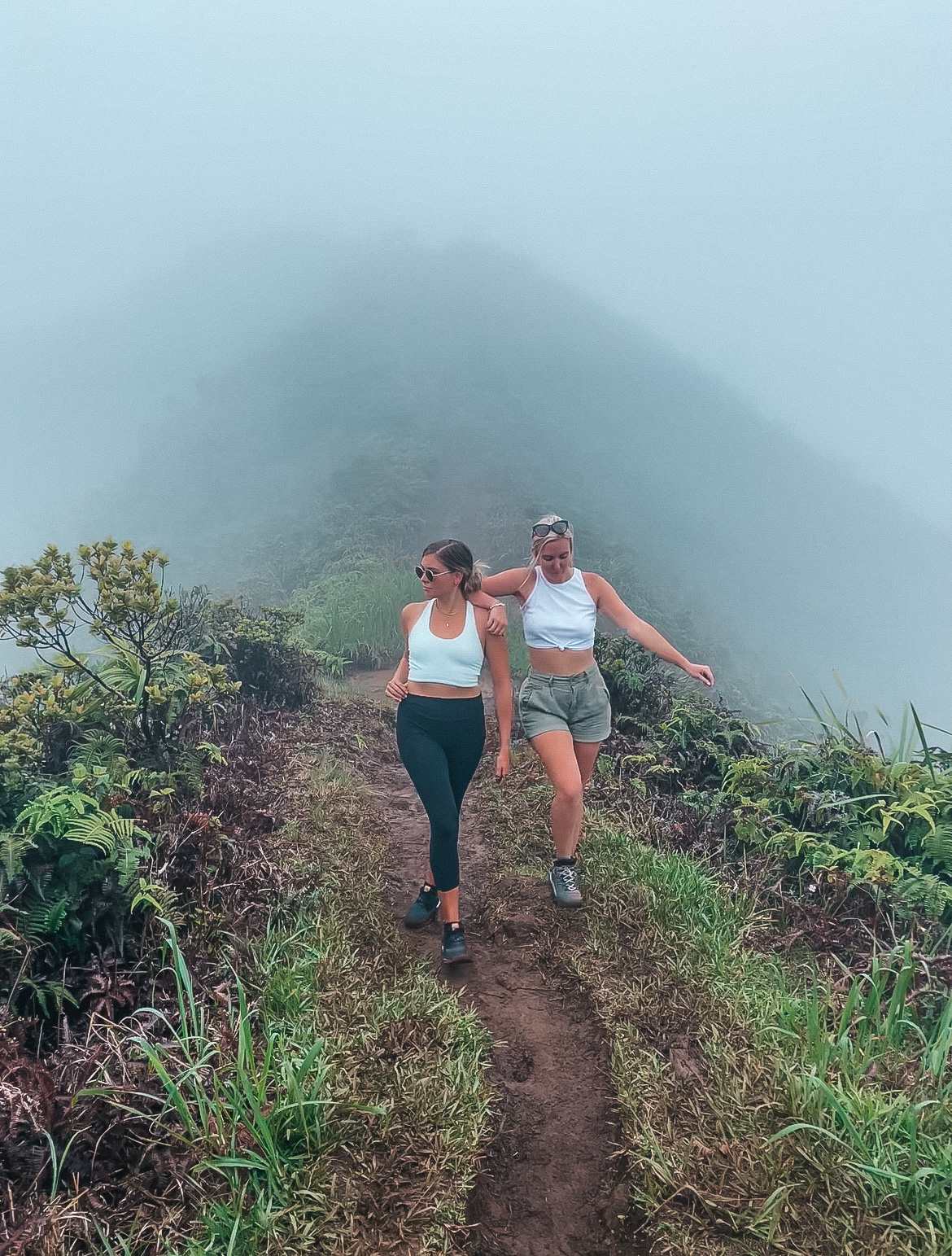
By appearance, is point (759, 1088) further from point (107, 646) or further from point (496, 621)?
point (107, 646)

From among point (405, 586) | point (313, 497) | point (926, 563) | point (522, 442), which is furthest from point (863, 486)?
point (405, 586)

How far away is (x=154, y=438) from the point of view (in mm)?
66500

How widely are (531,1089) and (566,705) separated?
6.76ft

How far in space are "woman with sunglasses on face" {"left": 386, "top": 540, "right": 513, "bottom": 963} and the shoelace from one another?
0.82 metres

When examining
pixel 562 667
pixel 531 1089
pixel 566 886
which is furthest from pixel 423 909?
pixel 562 667

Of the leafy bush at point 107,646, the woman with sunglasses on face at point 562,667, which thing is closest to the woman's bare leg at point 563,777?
the woman with sunglasses on face at point 562,667

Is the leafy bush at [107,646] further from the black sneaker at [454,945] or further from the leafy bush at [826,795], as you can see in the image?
the leafy bush at [826,795]

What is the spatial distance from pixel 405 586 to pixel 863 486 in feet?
337

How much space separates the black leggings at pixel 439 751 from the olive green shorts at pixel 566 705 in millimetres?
516

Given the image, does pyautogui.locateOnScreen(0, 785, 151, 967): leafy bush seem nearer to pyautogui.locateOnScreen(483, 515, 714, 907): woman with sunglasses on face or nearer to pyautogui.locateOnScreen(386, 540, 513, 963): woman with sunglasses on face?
pyautogui.locateOnScreen(386, 540, 513, 963): woman with sunglasses on face

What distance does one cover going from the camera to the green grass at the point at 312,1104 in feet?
7.09

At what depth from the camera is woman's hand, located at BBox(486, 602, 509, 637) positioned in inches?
153

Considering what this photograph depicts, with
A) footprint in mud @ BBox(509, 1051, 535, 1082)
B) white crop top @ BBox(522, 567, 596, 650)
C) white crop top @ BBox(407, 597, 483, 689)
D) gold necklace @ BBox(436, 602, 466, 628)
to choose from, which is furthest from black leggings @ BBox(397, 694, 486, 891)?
footprint in mud @ BBox(509, 1051, 535, 1082)

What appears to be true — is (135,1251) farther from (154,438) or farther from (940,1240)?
(154,438)
